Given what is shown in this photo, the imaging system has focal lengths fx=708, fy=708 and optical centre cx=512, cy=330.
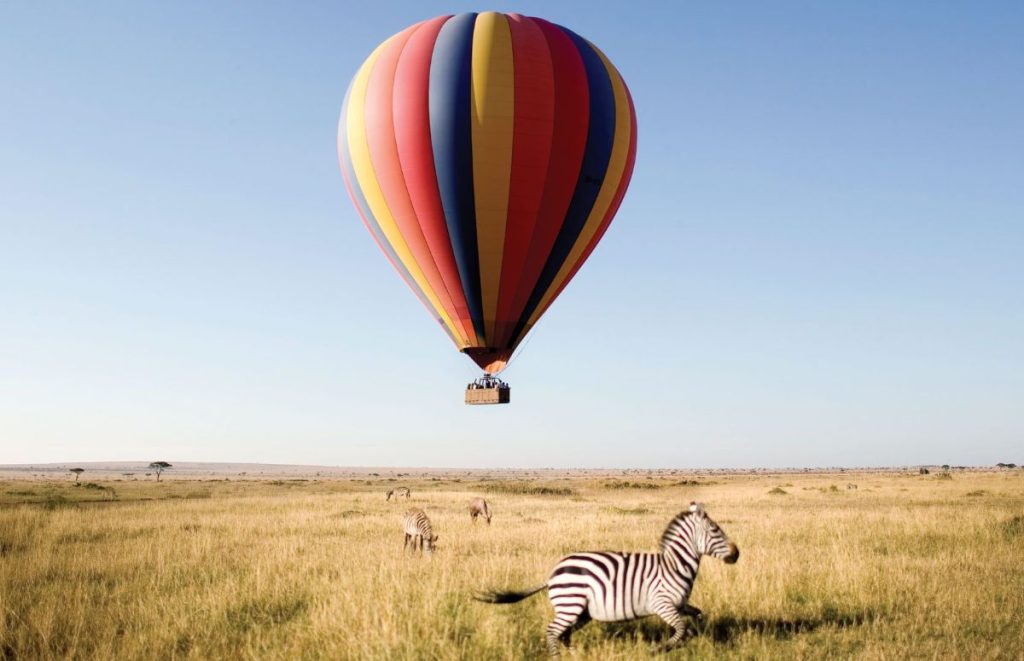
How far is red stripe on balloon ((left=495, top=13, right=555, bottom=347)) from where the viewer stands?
20.9 meters

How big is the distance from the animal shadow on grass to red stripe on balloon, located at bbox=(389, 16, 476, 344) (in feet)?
47.8

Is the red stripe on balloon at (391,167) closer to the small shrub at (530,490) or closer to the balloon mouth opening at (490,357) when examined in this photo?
the balloon mouth opening at (490,357)

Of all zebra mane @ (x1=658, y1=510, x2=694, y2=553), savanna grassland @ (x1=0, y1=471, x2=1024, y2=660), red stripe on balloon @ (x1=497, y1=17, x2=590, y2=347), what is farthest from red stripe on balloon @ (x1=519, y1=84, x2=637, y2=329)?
zebra mane @ (x1=658, y1=510, x2=694, y2=553)

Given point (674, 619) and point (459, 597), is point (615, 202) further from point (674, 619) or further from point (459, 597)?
point (674, 619)

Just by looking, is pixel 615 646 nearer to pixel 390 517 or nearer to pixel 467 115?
pixel 467 115

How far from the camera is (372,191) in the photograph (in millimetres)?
22031

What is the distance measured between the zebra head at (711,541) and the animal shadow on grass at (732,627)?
4.05ft

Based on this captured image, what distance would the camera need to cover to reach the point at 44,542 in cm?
1750

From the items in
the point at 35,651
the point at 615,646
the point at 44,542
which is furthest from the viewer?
the point at 44,542

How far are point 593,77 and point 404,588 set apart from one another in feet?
57.4

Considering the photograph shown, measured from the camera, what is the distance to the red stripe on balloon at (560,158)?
69.3 ft

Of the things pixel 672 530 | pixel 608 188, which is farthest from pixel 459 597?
pixel 608 188

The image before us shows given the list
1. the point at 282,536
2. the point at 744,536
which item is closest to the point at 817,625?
the point at 744,536

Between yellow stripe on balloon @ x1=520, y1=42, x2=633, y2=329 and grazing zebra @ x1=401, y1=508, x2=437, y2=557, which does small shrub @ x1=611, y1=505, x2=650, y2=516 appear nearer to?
yellow stripe on balloon @ x1=520, y1=42, x2=633, y2=329
